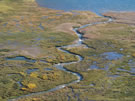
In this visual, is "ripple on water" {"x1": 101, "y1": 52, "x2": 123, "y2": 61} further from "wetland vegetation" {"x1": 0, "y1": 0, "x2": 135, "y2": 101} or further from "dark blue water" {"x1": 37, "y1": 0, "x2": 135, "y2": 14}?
"dark blue water" {"x1": 37, "y1": 0, "x2": 135, "y2": 14}

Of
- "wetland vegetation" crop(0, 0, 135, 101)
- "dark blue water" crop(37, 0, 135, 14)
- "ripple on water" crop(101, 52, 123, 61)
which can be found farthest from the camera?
"dark blue water" crop(37, 0, 135, 14)

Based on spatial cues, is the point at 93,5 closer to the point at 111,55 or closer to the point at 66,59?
the point at 111,55

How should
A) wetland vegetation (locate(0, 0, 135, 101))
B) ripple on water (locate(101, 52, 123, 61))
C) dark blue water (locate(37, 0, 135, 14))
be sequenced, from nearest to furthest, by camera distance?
1. wetland vegetation (locate(0, 0, 135, 101))
2. ripple on water (locate(101, 52, 123, 61))
3. dark blue water (locate(37, 0, 135, 14))

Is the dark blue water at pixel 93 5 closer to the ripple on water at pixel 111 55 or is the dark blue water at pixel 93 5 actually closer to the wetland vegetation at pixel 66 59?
the wetland vegetation at pixel 66 59

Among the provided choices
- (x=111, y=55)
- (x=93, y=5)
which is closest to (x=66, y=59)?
(x=111, y=55)

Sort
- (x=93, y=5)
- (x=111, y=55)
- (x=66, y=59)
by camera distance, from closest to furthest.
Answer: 1. (x=66, y=59)
2. (x=111, y=55)
3. (x=93, y=5)

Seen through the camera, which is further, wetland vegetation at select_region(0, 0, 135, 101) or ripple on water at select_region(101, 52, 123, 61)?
ripple on water at select_region(101, 52, 123, 61)

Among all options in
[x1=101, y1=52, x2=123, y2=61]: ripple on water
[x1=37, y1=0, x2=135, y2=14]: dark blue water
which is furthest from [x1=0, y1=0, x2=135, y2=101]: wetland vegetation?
[x1=37, y1=0, x2=135, y2=14]: dark blue water

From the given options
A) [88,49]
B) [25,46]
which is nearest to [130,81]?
[88,49]

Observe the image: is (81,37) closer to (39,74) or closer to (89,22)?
(89,22)
